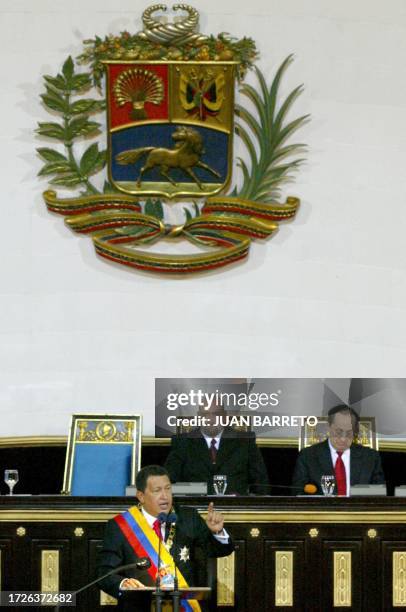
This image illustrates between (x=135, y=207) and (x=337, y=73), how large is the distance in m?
1.56

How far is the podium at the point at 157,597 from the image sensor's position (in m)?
5.83

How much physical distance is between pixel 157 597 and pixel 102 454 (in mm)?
2687

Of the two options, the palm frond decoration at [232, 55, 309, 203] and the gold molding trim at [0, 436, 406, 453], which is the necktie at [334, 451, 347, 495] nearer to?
the gold molding trim at [0, 436, 406, 453]

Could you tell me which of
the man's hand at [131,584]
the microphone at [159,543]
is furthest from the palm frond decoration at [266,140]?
the man's hand at [131,584]

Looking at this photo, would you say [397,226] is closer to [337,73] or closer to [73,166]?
[337,73]

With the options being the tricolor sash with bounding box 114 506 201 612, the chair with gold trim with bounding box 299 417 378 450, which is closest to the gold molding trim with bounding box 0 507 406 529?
the tricolor sash with bounding box 114 506 201 612

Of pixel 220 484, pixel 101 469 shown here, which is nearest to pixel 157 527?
pixel 220 484

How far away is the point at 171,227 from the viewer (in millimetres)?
9031

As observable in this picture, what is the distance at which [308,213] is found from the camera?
911 centimetres

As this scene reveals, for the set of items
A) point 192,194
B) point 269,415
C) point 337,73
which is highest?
point 337,73

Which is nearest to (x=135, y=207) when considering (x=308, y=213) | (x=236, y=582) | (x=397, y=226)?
(x=308, y=213)

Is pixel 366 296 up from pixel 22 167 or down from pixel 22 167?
→ down

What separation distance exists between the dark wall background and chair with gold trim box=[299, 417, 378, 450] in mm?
466

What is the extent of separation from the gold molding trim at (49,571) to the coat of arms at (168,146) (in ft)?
7.64
